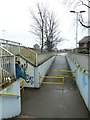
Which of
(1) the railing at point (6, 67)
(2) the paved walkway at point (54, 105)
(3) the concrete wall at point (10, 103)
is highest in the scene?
(1) the railing at point (6, 67)

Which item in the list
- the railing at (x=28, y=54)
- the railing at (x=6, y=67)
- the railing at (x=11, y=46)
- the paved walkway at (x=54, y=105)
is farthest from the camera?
the railing at (x=28, y=54)

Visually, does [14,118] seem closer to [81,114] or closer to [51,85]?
[81,114]

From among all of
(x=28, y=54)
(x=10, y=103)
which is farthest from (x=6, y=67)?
(x=28, y=54)

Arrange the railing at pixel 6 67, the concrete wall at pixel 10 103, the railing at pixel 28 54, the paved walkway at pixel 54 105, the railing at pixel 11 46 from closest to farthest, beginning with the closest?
the concrete wall at pixel 10 103, the railing at pixel 6 67, the paved walkway at pixel 54 105, the railing at pixel 11 46, the railing at pixel 28 54

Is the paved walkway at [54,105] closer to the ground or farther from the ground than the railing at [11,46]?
closer to the ground

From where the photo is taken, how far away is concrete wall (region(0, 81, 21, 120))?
824cm

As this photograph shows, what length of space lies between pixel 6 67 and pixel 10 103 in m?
1.54

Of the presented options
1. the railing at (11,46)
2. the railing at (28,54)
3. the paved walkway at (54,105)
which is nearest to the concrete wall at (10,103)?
the paved walkway at (54,105)

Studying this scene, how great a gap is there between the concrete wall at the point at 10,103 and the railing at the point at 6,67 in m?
0.34

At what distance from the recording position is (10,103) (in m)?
8.91

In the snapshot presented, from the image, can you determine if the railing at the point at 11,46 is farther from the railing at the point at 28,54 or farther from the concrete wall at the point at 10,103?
the concrete wall at the point at 10,103

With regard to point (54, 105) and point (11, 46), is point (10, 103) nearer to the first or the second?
point (54, 105)

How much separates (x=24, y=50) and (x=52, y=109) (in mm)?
8187

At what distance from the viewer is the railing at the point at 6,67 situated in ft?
28.4
